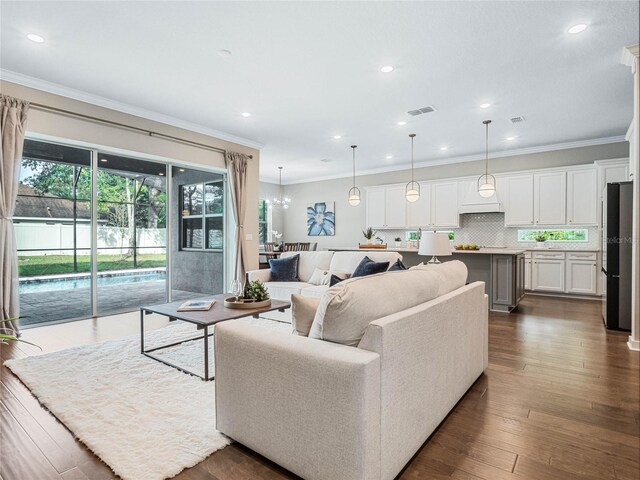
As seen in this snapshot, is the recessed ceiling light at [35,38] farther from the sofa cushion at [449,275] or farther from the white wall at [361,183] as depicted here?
the white wall at [361,183]

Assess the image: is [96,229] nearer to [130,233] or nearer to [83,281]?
[130,233]

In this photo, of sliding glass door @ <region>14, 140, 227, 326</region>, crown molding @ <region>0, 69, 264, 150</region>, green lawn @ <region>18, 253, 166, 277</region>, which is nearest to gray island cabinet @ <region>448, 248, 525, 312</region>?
sliding glass door @ <region>14, 140, 227, 326</region>

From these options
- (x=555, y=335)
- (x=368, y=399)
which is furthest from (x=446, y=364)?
(x=555, y=335)

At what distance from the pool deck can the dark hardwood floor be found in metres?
1.10

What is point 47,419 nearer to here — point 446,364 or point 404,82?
point 446,364

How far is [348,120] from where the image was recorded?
5465mm

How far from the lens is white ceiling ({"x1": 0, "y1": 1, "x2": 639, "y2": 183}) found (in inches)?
113

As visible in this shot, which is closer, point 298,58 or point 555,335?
point 298,58

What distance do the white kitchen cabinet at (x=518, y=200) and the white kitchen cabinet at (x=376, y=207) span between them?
2781mm

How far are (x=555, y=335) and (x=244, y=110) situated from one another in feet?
16.2

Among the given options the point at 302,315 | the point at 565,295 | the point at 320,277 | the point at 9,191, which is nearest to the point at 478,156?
the point at 565,295

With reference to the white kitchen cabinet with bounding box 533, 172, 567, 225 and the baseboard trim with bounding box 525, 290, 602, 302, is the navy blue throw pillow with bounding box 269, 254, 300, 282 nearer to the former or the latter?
the baseboard trim with bounding box 525, 290, 602, 302

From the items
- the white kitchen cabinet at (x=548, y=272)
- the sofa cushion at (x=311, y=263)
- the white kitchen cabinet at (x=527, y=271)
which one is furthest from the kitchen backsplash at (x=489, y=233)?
the sofa cushion at (x=311, y=263)

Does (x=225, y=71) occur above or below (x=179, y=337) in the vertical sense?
above
